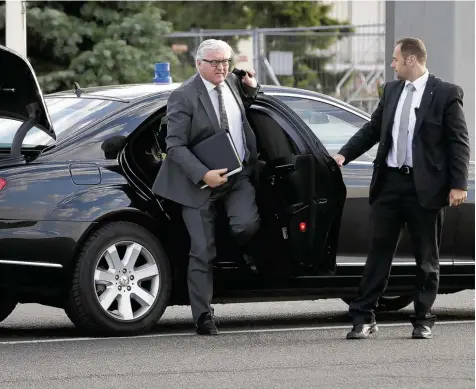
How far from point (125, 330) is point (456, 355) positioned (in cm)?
199

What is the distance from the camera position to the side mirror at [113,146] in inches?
360

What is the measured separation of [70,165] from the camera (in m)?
9.01

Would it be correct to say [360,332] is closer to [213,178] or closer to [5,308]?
[213,178]

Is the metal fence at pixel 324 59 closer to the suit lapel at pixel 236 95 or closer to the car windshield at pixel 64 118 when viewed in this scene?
the car windshield at pixel 64 118

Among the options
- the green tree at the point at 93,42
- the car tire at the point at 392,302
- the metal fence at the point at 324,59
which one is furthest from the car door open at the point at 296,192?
the green tree at the point at 93,42

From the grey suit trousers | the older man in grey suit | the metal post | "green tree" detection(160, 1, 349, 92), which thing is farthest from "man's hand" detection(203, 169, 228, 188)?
"green tree" detection(160, 1, 349, 92)

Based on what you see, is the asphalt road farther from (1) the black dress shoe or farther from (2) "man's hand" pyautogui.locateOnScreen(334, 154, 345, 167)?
(2) "man's hand" pyautogui.locateOnScreen(334, 154, 345, 167)

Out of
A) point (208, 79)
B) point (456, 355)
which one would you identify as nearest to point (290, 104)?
point (208, 79)

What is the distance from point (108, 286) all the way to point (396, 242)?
1.72 metres

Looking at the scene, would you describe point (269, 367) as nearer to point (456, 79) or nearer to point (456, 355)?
point (456, 355)

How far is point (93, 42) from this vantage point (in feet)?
72.8

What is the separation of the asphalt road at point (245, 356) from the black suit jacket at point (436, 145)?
906mm

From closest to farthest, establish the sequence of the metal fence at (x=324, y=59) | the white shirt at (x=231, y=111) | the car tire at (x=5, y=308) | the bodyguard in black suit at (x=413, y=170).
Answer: the bodyguard in black suit at (x=413, y=170), the white shirt at (x=231, y=111), the car tire at (x=5, y=308), the metal fence at (x=324, y=59)

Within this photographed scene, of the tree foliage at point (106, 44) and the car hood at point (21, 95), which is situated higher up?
the car hood at point (21, 95)
